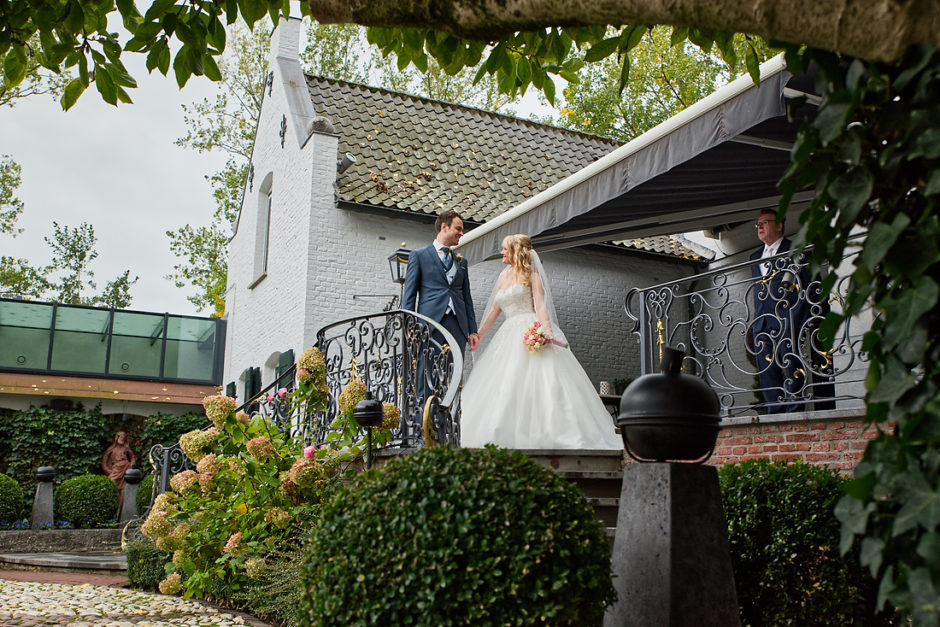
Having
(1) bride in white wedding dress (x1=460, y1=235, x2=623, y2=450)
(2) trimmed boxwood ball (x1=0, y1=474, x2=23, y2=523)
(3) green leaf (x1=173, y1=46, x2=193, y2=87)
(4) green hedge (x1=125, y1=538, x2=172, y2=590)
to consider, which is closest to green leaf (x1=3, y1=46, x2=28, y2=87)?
(3) green leaf (x1=173, y1=46, x2=193, y2=87)

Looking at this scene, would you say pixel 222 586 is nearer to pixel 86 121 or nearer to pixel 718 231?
pixel 718 231

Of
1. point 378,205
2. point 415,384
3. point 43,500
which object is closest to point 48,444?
point 43,500

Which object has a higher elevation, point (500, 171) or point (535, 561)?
point (500, 171)

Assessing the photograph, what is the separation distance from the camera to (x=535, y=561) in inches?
118

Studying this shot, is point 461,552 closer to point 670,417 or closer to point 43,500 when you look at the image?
point 670,417

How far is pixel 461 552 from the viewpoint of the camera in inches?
118

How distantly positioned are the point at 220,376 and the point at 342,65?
12141 mm

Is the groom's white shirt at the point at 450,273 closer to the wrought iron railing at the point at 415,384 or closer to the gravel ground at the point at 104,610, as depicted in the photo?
the wrought iron railing at the point at 415,384

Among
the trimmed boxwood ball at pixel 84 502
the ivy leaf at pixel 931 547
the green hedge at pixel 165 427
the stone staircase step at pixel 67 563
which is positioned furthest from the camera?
the green hedge at pixel 165 427

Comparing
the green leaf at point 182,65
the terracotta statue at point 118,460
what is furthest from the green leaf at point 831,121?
the terracotta statue at point 118,460

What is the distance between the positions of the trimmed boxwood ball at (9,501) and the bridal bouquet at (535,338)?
40.3ft

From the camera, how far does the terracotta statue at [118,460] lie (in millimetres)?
18422

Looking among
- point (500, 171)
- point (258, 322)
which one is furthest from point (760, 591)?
point (258, 322)

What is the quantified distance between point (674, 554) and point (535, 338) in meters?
4.01
